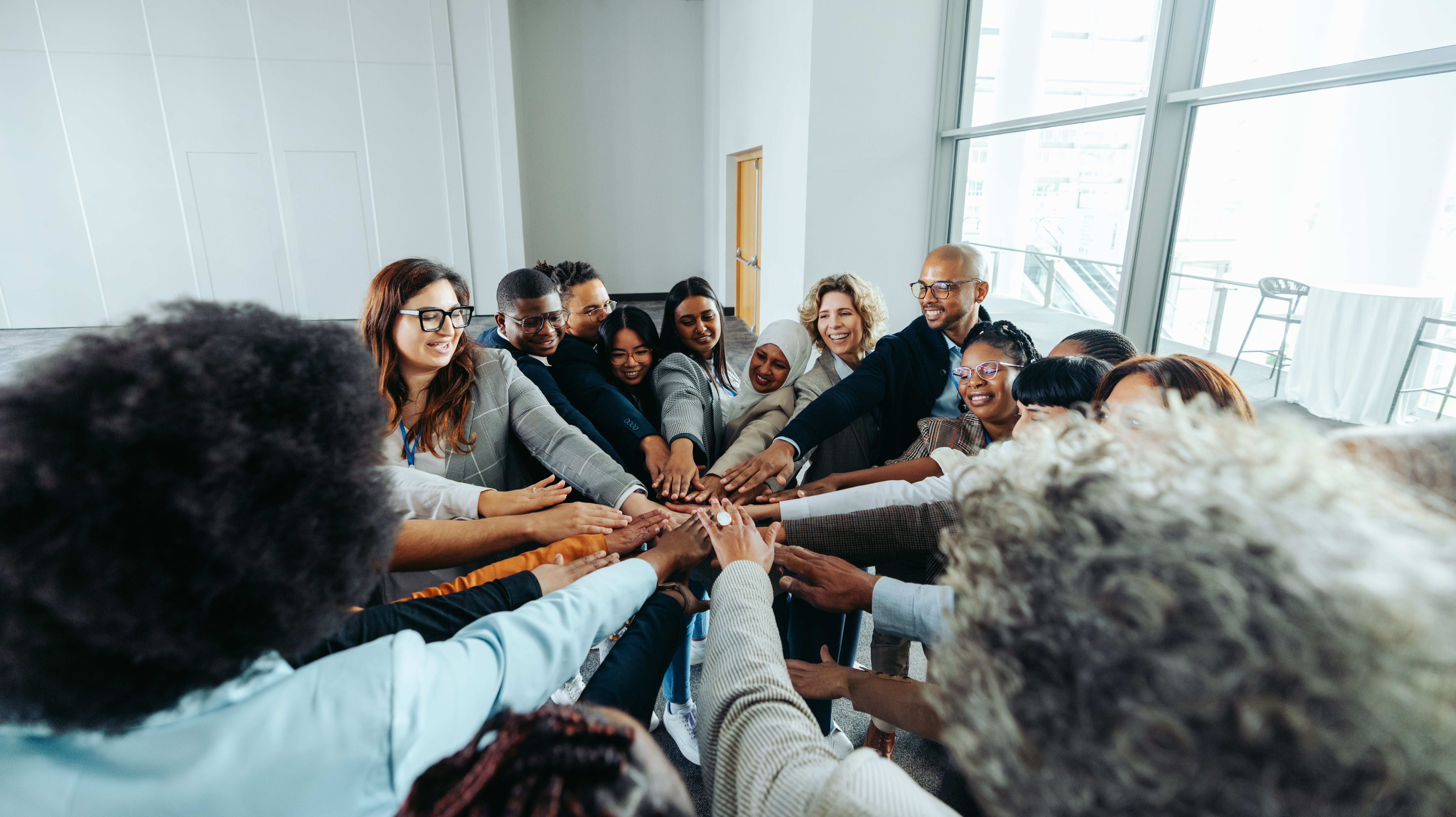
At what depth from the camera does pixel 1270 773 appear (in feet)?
1.27

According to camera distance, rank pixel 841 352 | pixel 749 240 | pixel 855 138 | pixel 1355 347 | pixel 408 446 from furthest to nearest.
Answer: pixel 749 240 → pixel 855 138 → pixel 841 352 → pixel 1355 347 → pixel 408 446

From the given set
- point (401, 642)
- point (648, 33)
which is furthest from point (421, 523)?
point (648, 33)

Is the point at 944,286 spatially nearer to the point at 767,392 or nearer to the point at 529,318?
the point at 767,392

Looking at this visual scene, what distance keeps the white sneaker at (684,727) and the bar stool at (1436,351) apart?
6.29 feet

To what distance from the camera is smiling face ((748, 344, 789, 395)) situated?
251 centimetres

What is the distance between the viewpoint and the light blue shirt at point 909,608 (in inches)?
49.0

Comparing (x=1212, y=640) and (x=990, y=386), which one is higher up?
(x=1212, y=640)

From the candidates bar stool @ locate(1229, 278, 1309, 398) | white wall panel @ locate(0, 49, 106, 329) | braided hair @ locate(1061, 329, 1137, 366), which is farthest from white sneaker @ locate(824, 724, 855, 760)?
white wall panel @ locate(0, 49, 106, 329)

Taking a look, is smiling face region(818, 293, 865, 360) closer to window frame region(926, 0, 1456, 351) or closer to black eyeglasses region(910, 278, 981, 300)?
black eyeglasses region(910, 278, 981, 300)

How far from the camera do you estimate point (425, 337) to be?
5.30 feet

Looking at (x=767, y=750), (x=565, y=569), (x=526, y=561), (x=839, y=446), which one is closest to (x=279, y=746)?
(x=767, y=750)

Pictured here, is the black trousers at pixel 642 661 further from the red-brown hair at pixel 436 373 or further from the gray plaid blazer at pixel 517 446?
the red-brown hair at pixel 436 373

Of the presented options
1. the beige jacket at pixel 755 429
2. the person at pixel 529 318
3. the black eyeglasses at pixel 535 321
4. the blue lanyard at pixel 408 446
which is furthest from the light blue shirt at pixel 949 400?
the blue lanyard at pixel 408 446

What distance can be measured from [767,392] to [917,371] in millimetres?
578
